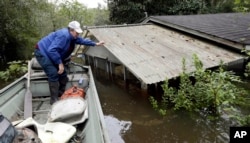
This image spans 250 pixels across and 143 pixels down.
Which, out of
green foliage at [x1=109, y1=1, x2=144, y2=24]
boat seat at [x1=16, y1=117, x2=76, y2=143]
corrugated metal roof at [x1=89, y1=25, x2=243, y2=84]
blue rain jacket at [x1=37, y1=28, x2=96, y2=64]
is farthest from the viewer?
green foliage at [x1=109, y1=1, x2=144, y2=24]

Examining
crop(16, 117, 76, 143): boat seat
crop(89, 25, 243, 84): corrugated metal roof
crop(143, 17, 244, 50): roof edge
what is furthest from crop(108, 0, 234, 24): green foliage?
crop(16, 117, 76, 143): boat seat

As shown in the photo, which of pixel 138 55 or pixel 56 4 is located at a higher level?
pixel 56 4

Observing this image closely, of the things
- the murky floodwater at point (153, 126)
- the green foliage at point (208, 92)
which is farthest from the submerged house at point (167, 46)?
the murky floodwater at point (153, 126)

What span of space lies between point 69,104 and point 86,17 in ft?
91.1

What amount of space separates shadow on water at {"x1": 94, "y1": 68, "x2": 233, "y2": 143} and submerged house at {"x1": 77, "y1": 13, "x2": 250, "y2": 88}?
915 millimetres

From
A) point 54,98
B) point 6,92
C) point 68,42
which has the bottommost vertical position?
point 54,98

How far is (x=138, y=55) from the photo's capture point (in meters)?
7.96

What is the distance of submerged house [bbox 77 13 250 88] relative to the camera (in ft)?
23.4

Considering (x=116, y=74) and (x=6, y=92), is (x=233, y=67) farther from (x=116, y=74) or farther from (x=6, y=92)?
(x=6, y=92)

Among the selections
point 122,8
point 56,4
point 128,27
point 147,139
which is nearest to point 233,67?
point 128,27

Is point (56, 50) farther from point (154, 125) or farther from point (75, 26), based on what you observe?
point (154, 125)

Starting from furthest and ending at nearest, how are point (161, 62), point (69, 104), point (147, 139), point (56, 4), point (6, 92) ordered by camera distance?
point (56, 4)
point (161, 62)
point (147, 139)
point (6, 92)
point (69, 104)

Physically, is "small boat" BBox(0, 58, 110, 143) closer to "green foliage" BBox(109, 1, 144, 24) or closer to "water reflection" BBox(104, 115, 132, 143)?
"water reflection" BBox(104, 115, 132, 143)

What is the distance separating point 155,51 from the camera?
331 inches
